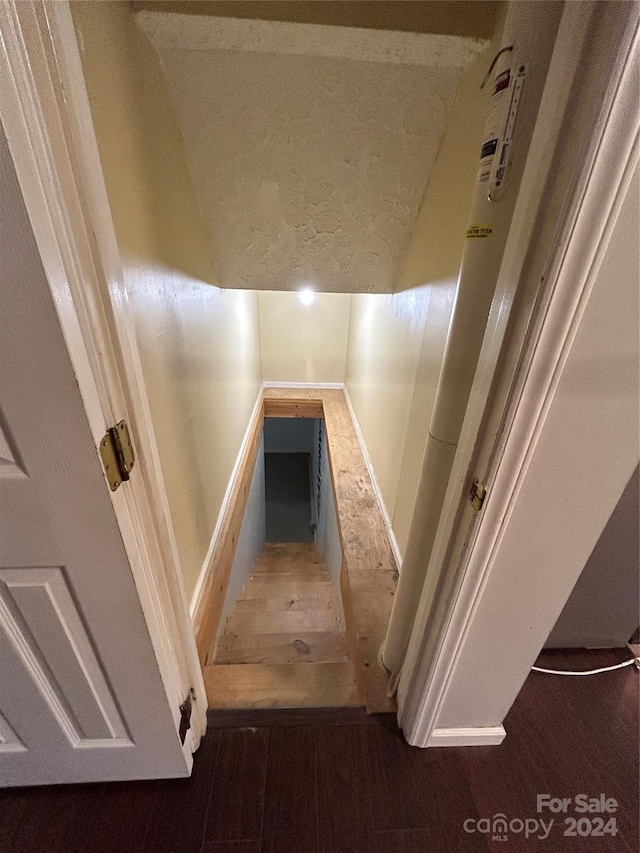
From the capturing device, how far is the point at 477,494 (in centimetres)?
67

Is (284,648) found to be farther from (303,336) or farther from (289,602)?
(303,336)

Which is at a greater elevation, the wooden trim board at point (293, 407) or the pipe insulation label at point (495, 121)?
the pipe insulation label at point (495, 121)

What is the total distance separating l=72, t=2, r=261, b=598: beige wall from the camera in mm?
689

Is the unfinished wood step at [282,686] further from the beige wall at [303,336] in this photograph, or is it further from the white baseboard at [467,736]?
the beige wall at [303,336]

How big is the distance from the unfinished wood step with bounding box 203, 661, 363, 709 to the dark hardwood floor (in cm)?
4

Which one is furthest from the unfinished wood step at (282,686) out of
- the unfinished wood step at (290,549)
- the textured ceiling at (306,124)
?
the unfinished wood step at (290,549)

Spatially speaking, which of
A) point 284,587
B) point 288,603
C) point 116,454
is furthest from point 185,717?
point 284,587

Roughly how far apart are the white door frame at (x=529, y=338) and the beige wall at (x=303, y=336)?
3.04 metres

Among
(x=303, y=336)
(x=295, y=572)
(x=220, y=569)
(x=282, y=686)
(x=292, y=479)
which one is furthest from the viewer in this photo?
(x=292, y=479)

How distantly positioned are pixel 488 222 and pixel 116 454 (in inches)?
29.5

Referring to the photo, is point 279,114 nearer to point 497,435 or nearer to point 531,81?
point 531,81

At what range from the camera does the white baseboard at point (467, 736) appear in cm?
108

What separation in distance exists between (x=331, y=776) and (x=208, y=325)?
1666 millimetres

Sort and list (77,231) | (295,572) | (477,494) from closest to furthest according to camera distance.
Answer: (77,231) → (477,494) → (295,572)
